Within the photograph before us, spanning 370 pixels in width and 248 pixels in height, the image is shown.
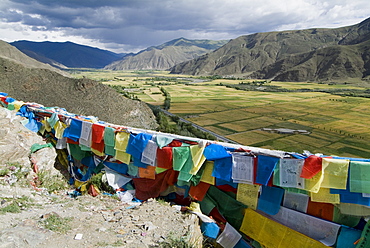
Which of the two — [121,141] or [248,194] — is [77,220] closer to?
[121,141]

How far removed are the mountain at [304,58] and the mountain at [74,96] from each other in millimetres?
108921

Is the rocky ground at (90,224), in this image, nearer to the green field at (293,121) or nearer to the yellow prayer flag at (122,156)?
the yellow prayer flag at (122,156)

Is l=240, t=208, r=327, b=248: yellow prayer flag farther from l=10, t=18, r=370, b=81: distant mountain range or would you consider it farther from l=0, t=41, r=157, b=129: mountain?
l=10, t=18, r=370, b=81: distant mountain range

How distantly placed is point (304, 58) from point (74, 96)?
132 meters

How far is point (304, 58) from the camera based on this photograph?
132 metres

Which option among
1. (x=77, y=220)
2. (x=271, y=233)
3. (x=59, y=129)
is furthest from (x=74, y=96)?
(x=271, y=233)

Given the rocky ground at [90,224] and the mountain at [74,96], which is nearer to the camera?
the rocky ground at [90,224]

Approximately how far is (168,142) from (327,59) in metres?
134

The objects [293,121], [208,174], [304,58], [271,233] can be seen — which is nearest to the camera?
[271,233]

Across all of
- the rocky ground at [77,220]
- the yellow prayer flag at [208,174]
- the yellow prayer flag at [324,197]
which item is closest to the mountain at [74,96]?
the rocky ground at [77,220]

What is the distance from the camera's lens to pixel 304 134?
1321 inches

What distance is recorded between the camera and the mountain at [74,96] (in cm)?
2578

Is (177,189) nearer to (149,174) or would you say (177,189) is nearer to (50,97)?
(149,174)

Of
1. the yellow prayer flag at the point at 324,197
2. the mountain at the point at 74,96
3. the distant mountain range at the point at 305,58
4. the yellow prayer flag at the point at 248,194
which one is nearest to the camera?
the yellow prayer flag at the point at 324,197
